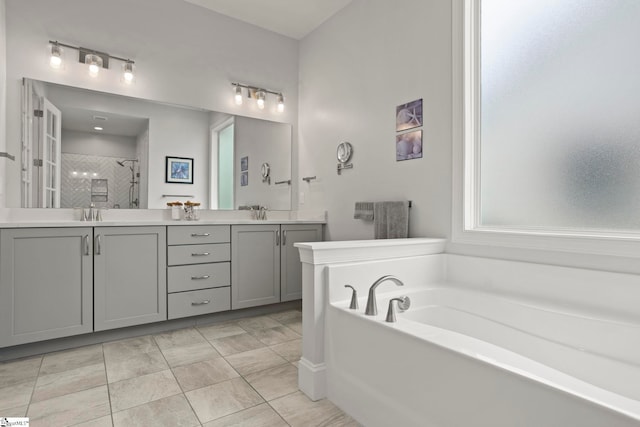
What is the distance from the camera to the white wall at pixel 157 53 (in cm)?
263

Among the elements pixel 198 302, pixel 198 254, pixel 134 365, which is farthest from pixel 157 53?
pixel 134 365

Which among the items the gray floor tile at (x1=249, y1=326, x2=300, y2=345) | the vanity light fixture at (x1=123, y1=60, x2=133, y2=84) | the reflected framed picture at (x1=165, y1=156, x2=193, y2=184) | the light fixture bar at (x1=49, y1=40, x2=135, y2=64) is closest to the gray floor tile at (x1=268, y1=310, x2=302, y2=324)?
the gray floor tile at (x1=249, y1=326, x2=300, y2=345)

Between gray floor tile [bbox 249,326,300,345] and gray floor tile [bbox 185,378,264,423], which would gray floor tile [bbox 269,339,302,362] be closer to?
gray floor tile [bbox 249,326,300,345]

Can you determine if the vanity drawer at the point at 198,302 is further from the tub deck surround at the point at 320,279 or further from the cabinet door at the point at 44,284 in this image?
the tub deck surround at the point at 320,279

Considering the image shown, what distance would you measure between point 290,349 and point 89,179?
2123 mm

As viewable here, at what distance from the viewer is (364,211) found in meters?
3.01

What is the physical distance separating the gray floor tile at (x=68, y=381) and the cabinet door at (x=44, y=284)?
398 mm

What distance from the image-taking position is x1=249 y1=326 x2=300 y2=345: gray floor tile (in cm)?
260

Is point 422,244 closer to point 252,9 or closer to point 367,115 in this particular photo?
point 367,115

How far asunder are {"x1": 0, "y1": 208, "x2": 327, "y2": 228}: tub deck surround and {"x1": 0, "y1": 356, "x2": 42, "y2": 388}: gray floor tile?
867 millimetres

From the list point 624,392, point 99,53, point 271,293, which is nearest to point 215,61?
point 99,53

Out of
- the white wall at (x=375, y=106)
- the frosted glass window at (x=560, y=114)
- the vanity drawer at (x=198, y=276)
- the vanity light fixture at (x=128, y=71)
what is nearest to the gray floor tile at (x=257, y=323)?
the vanity drawer at (x=198, y=276)

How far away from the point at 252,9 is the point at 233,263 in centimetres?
250

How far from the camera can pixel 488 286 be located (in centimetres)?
211
